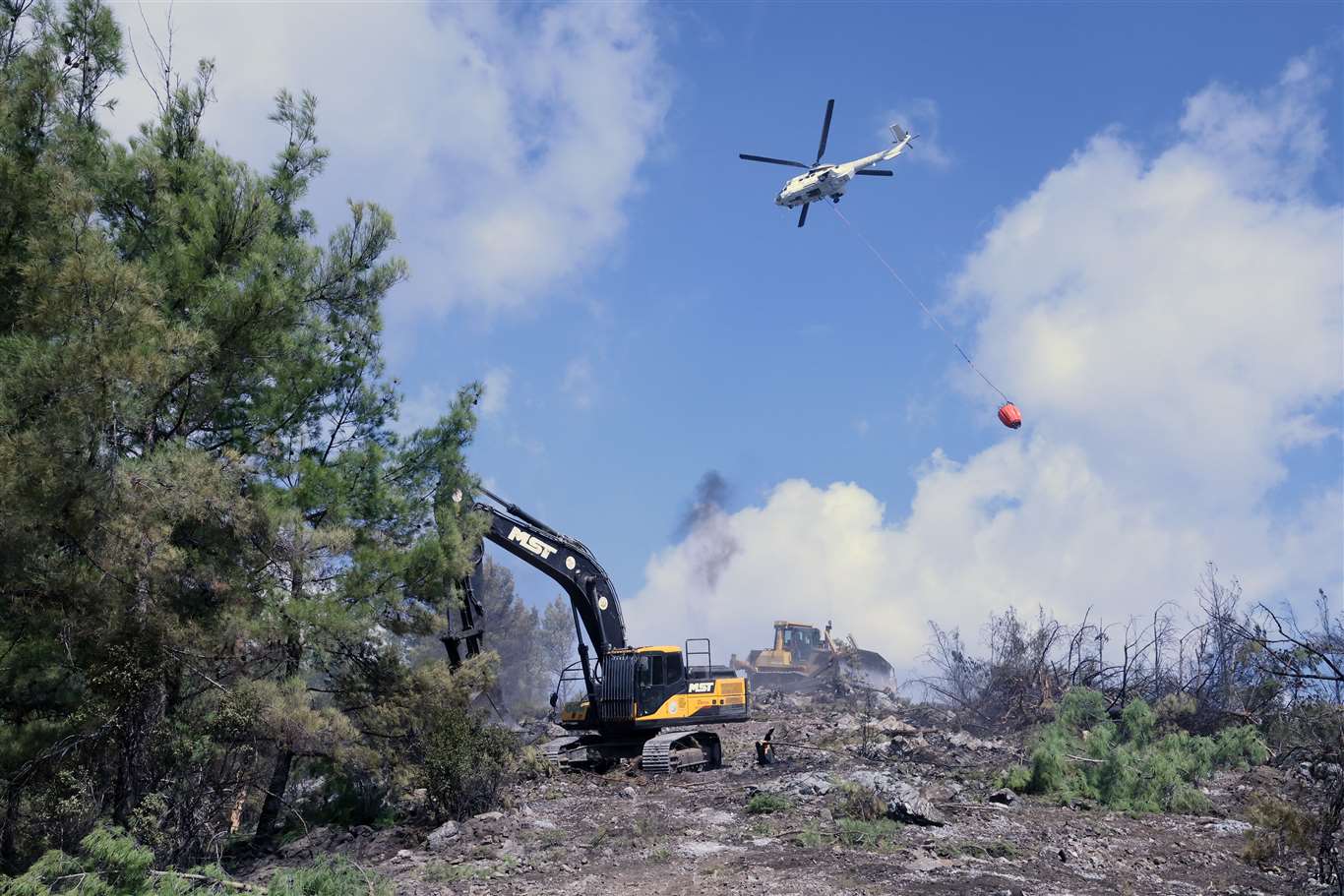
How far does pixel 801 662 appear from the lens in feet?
143

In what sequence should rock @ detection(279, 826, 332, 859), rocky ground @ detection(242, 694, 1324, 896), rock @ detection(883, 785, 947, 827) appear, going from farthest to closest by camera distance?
rock @ detection(279, 826, 332, 859) < rock @ detection(883, 785, 947, 827) < rocky ground @ detection(242, 694, 1324, 896)

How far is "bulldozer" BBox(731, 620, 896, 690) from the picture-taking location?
1651 inches

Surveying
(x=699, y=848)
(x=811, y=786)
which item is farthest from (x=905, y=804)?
(x=699, y=848)

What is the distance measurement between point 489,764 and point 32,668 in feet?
19.1

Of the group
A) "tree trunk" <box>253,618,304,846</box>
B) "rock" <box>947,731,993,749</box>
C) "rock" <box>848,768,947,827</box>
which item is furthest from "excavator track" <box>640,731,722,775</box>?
"tree trunk" <box>253,618,304,846</box>

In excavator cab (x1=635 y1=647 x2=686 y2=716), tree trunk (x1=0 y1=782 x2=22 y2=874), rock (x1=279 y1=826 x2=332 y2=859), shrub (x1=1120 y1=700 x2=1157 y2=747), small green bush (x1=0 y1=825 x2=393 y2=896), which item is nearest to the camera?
small green bush (x1=0 y1=825 x2=393 y2=896)

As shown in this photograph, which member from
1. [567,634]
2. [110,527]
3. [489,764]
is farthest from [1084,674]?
[567,634]

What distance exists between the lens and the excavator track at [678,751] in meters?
17.5

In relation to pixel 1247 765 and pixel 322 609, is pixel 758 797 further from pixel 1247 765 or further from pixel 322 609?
pixel 1247 765

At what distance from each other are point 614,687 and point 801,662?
1026 inches

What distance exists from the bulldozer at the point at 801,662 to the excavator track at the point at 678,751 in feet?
72.6

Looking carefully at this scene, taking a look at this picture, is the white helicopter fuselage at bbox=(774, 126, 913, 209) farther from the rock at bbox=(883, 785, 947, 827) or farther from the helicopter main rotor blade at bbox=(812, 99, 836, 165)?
the rock at bbox=(883, 785, 947, 827)

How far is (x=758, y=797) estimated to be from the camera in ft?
44.9

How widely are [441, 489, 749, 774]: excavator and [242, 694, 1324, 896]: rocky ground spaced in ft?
3.81
